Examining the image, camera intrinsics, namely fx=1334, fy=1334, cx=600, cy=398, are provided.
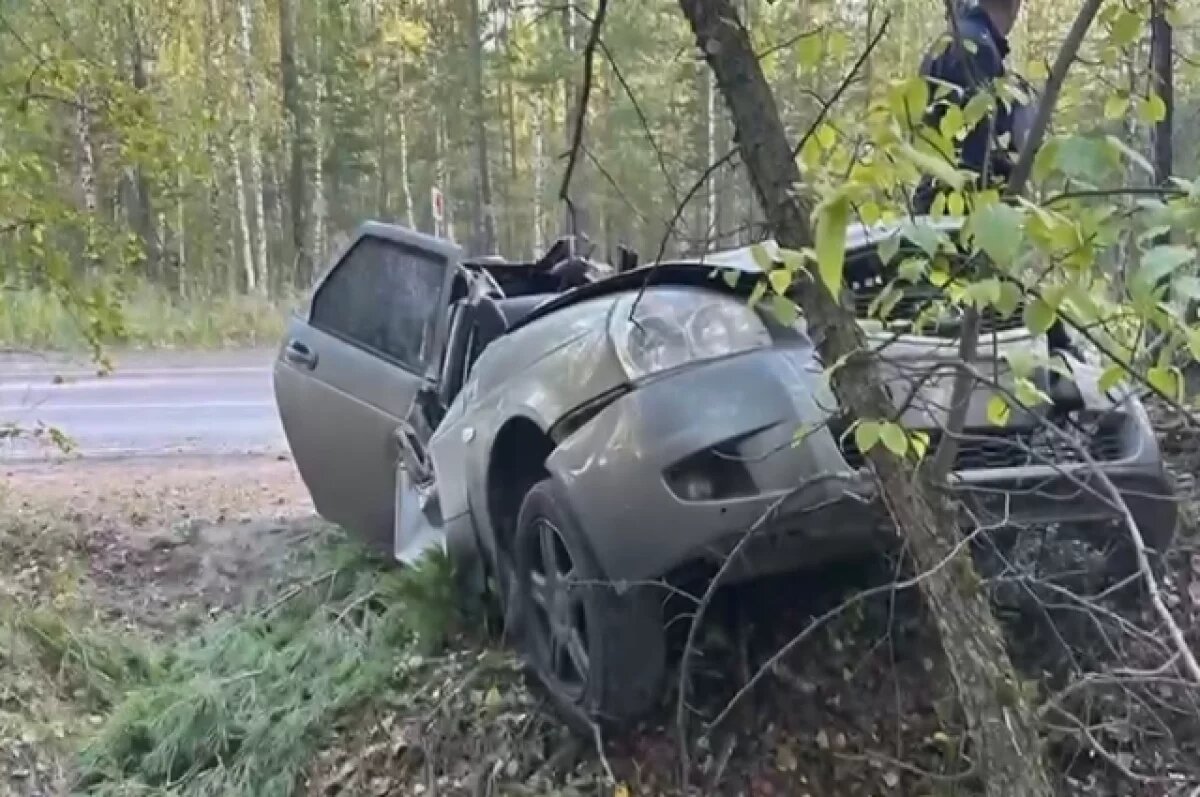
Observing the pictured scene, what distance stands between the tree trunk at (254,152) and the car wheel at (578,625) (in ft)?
58.9

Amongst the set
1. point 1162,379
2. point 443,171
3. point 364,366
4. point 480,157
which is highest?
point 480,157

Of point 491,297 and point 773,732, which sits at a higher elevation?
point 491,297

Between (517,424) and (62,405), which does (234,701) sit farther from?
(62,405)

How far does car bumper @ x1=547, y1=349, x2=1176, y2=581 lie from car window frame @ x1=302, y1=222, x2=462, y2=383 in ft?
6.31

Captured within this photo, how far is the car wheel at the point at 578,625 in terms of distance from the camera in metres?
3.48

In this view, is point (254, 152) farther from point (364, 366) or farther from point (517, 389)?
point (517, 389)

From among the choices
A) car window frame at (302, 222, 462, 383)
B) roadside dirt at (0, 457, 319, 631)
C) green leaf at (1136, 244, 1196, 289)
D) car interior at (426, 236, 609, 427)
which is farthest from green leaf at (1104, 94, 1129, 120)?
roadside dirt at (0, 457, 319, 631)

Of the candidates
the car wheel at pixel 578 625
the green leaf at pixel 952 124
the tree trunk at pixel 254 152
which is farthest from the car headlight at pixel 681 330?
the tree trunk at pixel 254 152

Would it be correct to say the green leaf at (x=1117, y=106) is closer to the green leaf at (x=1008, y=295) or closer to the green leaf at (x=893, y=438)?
the green leaf at (x=1008, y=295)

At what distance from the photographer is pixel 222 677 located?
503 cm

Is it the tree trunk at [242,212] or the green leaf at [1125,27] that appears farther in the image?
the tree trunk at [242,212]

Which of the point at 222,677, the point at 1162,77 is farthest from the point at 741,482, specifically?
the point at 222,677

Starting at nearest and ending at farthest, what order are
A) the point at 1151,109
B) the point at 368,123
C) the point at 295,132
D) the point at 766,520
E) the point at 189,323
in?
the point at 1151,109
the point at 766,520
the point at 189,323
the point at 295,132
the point at 368,123

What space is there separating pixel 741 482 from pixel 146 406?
31.6 feet
